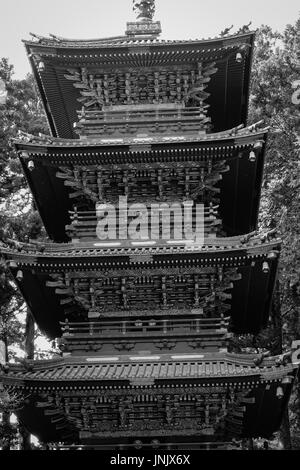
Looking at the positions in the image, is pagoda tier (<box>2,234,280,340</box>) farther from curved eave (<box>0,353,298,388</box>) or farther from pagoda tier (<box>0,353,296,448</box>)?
pagoda tier (<box>0,353,296,448</box>)

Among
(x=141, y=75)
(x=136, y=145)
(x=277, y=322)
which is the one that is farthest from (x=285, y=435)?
(x=141, y=75)

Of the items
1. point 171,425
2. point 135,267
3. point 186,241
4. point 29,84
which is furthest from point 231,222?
point 29,84

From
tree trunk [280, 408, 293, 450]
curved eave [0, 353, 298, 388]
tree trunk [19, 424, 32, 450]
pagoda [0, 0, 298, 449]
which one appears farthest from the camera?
tree trunk [280, 408, 293, 450]

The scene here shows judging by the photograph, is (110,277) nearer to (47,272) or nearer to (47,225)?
(47,272)

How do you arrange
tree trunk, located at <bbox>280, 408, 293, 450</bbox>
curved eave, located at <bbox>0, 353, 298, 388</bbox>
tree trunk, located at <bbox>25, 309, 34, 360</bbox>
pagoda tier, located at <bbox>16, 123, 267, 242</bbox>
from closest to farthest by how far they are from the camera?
curved eave, located at <bbox>0, 353, 298, 388</bbox>, pagoda tier, located at <bbox>16, 123, 267, 242</bbox>, tree trunk, located at <bbox>280, 408, 293, 450</bbox>, tree trunk, located at <bbox>25, 309, 34, 360</bbox>

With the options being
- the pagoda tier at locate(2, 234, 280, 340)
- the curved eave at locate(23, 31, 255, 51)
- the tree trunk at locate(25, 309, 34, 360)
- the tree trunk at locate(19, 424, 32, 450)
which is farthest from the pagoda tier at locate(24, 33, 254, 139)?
the tree trunk at locate(19, 424, 32, 450)

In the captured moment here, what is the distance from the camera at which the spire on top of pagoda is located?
24.3m

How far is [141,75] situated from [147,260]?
6.49 meters

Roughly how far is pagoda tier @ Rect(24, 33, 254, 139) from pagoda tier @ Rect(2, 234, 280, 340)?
174 inches

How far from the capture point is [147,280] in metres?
20.0

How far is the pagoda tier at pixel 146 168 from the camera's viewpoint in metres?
20.7

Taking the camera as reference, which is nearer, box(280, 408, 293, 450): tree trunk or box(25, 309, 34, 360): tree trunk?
box(280, 408, 293, 450): tree trunk

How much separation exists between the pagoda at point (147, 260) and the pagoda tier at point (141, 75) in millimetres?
44
